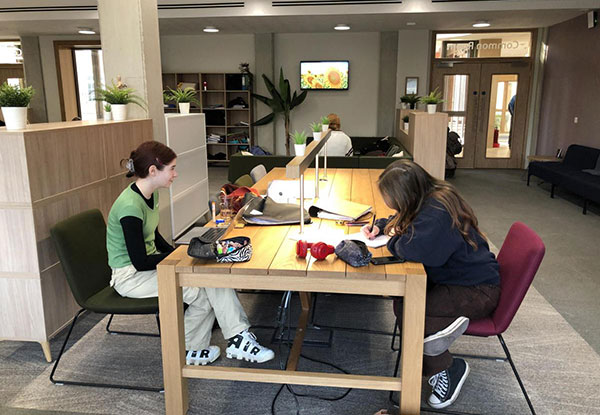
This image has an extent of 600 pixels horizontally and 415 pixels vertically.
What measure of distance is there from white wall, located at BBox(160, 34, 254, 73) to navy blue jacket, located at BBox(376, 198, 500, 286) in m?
8.50

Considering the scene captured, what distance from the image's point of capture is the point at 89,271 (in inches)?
102

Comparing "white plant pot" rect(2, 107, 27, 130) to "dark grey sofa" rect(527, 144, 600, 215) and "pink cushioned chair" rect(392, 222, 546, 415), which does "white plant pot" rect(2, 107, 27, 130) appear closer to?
"pink cushioned chair" rect(392, 222, 546, 415)

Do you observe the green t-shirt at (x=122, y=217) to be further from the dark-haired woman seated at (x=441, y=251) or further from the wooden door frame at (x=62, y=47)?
the wooden door frame at (x=62, y=47)

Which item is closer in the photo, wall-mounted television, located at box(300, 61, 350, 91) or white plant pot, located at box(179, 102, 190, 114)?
white plant pot, located at box(179, 102, 190, 114)

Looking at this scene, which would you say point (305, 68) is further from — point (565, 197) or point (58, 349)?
point (58, 349)

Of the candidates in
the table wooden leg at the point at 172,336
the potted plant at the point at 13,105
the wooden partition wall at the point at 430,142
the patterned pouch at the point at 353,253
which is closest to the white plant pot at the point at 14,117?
the potted plant at the point at 13,105

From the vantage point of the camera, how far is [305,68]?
9.88 m

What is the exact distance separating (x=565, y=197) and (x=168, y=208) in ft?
18.3

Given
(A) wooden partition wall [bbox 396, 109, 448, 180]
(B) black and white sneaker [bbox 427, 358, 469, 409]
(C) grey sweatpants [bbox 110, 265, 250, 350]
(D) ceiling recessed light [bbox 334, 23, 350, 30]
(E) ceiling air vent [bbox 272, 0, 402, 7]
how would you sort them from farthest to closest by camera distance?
(D) ceiling recessed light [bbox 334, 23, 350, 30], (E) ceiling air vent [bbox 272, 0, 402, 7], (A) wooden partition wall [bbox 396, 109, 448, 180], (C) grey sweatpants [bbox 110, 265, 250, 350], (B) black and white sneaker [bbox 427, 358, 469, 409]

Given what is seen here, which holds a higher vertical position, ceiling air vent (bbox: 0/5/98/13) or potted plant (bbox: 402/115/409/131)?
ceiling air vent (bbox: 0/5/98/13)

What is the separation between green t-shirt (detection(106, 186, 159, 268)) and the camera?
2424 millimetres

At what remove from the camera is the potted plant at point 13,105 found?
2717 millimetres

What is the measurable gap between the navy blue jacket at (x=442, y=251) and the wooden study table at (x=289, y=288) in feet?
0.24

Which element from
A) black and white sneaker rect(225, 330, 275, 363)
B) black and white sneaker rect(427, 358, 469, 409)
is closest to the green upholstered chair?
black and white sneaker rect(225, 330, 275, 363)
